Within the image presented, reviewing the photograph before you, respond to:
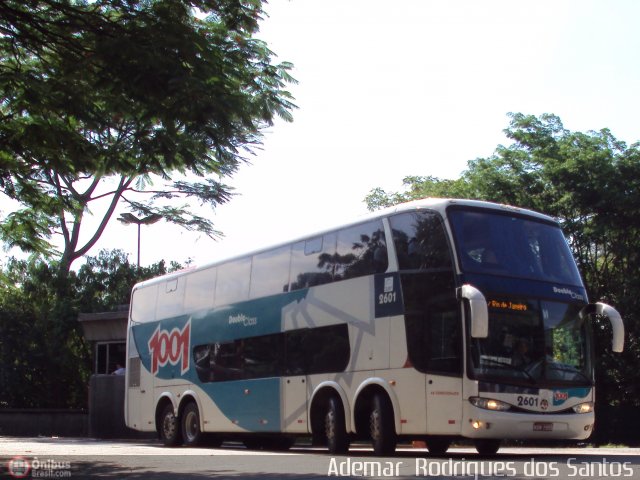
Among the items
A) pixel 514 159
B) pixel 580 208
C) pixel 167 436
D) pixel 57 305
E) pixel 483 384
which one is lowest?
pixel 167 436

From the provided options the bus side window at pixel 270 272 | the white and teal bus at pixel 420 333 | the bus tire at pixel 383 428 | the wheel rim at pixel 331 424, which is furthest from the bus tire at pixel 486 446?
the bus side window at pixel 270 272

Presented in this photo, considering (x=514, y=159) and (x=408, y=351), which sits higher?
(x=514, y=159)

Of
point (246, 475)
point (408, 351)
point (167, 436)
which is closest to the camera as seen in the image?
point (246, 475)

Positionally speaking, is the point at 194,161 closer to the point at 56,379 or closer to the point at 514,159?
the point at 514,159

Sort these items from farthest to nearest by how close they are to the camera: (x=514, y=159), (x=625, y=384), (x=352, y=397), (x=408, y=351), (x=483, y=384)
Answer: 1. (x=514, y=159)
2. (x=625, y=384)
3. (x=352, y=397)
4. (x=408, y=351)
5. (x=483, y=384)

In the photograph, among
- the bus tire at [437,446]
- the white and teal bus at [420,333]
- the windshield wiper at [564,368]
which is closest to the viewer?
the white and teal bus at [420,333]

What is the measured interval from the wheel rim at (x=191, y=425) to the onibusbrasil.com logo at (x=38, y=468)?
637 centimetres

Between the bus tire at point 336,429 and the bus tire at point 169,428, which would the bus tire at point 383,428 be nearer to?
the bus tire at point 336,429

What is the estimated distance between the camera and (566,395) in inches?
560

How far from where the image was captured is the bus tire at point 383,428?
1478 cm

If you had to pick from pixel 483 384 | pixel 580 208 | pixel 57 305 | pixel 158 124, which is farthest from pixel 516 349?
pixel 57 305

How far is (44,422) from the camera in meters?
30.8

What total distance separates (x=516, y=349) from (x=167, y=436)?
10.4 m

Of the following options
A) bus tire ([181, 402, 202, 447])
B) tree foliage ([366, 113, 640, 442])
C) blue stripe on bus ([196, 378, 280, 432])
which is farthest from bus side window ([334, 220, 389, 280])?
tree foliage ([366, 113, 640, 442])
